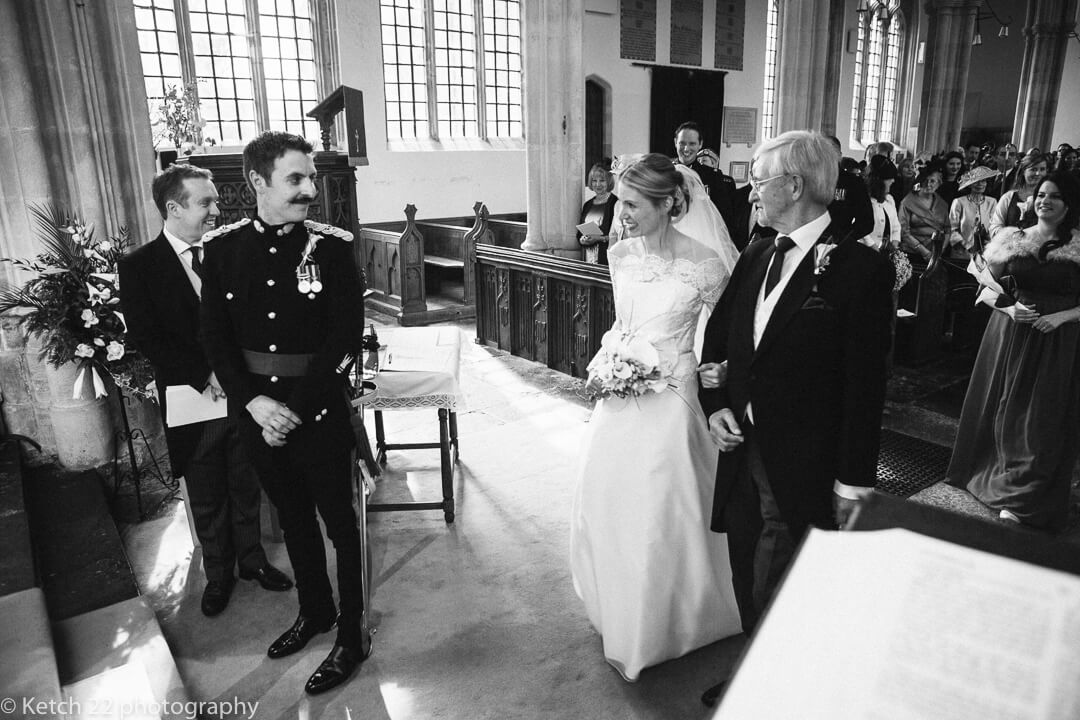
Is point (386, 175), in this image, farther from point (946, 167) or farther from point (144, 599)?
point (144, 599)

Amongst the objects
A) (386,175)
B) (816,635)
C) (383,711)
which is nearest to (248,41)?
(386,175)

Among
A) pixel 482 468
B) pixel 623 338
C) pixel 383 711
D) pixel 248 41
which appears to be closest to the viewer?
pixel 383 711

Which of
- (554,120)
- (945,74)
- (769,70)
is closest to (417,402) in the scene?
(554,120)

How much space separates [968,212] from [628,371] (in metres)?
5.98

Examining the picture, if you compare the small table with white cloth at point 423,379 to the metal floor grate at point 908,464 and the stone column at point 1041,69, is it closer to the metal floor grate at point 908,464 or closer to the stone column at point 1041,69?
the metal floor grate at point 908,464

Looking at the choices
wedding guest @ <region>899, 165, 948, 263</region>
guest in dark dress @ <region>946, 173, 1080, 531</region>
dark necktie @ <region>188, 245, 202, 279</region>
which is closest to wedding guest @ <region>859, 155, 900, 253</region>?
wedding guest @ <region>899, 165, 948, 263</region>

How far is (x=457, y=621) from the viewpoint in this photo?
2922 mm

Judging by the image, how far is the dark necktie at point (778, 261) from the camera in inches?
78.1

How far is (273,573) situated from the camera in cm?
317

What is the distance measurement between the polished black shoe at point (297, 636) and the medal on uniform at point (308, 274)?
127 cm

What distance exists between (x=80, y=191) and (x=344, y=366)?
8.85 ft

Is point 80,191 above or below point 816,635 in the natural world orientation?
above

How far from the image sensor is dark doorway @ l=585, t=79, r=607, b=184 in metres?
13.8

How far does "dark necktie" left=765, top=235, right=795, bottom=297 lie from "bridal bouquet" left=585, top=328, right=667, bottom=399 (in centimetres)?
53
